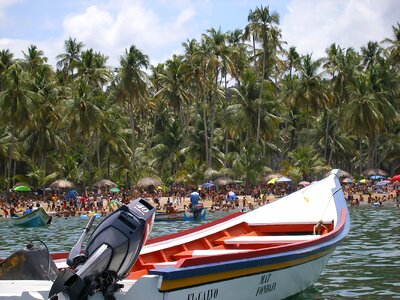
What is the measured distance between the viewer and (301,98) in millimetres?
68000

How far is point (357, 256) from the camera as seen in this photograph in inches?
746

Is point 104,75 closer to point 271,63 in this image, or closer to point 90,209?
point 271,63

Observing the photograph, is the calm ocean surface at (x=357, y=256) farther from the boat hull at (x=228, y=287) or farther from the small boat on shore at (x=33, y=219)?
the small boat on shore at (x=33, y=219)

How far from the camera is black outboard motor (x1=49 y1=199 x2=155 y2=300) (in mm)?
7648

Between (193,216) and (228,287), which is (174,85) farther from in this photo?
(228,287)

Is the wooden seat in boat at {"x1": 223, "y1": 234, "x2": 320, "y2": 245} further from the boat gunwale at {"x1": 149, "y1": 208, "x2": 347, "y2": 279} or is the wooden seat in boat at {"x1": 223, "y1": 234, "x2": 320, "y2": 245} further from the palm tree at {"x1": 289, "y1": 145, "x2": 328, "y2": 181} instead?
the palm tree at {"x1": 289, "y1": 145, "x2": 328, "y2": 181}

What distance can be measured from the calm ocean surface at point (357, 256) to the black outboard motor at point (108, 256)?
5095 mm

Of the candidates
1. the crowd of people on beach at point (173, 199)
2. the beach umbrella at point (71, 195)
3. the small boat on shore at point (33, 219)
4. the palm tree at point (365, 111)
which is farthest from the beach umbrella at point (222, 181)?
the small boat on shore at point (33, 219)

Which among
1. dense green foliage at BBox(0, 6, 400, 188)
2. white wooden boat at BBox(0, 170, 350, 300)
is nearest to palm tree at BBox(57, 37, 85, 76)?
dense green foliage at BBox(0, 6, 400, 188)

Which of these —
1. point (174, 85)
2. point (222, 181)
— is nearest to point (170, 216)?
point (222, 181)

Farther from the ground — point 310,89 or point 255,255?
point 310,89

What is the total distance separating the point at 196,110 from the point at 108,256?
60538 millimetres

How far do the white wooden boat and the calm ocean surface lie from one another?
2.95 feet

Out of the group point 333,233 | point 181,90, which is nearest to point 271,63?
point 181,90
